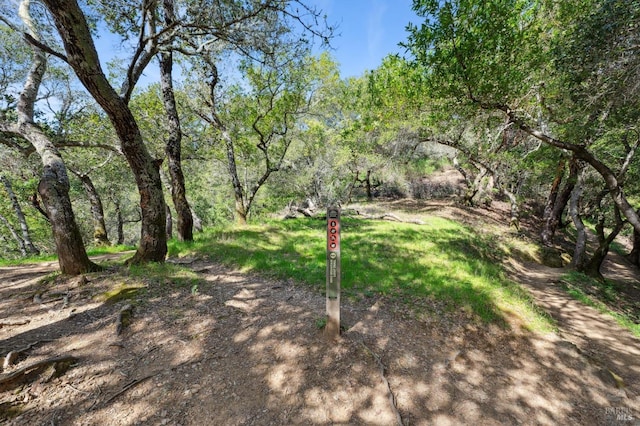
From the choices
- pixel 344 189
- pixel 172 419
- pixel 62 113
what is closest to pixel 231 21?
pixel 172 419

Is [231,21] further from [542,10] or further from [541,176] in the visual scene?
[541,176]

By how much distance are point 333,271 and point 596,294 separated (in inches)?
424

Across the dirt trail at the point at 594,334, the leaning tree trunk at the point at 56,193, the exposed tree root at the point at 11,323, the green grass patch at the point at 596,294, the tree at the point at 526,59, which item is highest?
the tree at the point at 526,59

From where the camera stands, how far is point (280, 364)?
3758 mm

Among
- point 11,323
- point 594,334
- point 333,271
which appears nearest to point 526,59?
point 594,334

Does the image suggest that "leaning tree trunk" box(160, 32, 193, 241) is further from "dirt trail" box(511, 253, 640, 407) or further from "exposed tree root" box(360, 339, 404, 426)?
"dirt trail" box(511, 253, 640, 407)

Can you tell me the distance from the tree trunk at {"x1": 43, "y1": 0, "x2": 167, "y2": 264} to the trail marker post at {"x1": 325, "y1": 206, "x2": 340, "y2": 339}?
15.9 ft

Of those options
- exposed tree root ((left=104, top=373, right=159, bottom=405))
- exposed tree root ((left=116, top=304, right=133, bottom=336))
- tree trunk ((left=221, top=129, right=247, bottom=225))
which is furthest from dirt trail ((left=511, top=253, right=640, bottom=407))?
tree trunk ((left=221, top=129, right=247, bottom=225))

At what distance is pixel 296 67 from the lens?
39.4ft

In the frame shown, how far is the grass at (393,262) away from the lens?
577 centimetres

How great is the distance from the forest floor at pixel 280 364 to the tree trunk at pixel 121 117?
1.17 m

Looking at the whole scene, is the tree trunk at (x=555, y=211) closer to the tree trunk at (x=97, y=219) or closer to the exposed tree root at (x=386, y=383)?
the exposed tree root at (x=386, y=383)

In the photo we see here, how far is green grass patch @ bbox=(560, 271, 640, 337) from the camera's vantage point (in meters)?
7.05

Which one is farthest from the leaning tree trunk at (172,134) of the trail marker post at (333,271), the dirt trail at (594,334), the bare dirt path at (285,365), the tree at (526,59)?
the dirt trail at (594,334)
